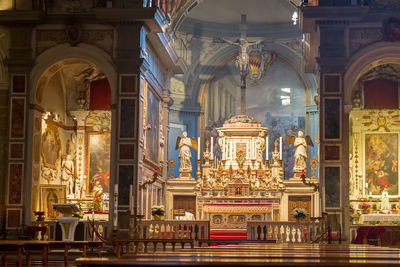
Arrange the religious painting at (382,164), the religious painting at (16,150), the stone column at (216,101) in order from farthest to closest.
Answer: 1. the stone column at (216,101)
2. the religious painting at (382,164)
3. the religious painting at (16,150)

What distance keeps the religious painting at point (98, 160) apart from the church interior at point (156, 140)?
4 cm

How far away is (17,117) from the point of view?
66.9 feet

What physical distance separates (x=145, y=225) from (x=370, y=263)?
1491 centimetres

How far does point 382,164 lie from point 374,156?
373 millimetres

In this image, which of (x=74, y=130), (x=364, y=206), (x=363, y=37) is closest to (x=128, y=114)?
(x=74, y=130)

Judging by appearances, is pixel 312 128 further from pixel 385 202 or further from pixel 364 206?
pixel 364 206

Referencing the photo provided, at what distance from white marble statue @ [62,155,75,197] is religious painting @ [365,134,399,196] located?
32.6 feet

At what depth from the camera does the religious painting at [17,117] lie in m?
20.4

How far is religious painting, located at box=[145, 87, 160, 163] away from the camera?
23.4 metres

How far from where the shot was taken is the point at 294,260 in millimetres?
4781

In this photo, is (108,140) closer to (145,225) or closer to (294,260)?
(145,225)

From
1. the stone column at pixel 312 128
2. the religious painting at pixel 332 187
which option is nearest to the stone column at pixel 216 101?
the stone column at pixel 312 128

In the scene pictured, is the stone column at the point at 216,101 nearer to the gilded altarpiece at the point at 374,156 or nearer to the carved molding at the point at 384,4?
the gilded altarpiece at the point at 374,156

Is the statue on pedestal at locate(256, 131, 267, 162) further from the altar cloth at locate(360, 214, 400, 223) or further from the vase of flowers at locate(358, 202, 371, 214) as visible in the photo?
the altar cloth at locate(360, 214, 400, 223)
